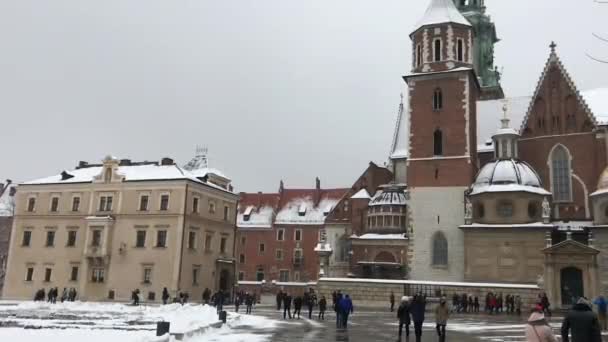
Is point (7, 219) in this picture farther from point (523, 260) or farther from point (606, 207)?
point (606, 207)

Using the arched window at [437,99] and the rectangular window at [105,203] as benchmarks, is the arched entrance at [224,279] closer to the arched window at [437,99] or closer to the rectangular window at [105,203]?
the rectangular window at [105,203]

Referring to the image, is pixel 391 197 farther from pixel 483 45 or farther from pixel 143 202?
pixel 483 45

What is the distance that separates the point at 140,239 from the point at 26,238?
39.1ft

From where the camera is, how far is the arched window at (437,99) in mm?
50781

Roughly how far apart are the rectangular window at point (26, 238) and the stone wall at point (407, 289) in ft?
91.3

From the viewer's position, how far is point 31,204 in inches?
2173

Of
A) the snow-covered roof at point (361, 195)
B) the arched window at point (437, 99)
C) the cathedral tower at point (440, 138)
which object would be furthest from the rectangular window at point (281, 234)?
→ the arched window at point (437, 99)

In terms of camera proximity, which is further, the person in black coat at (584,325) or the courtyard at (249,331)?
the courtyard at (249,331)

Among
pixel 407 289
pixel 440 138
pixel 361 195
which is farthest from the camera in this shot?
pixel 361 195

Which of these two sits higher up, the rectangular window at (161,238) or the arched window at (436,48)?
the arched window at (436,48)

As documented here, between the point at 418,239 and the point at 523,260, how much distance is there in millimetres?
8233

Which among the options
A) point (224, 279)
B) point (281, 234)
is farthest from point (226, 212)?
point (281, 234)

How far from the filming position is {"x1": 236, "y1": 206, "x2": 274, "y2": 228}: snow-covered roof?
3155 inches

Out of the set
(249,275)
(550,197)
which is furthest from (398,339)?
(249,275)
